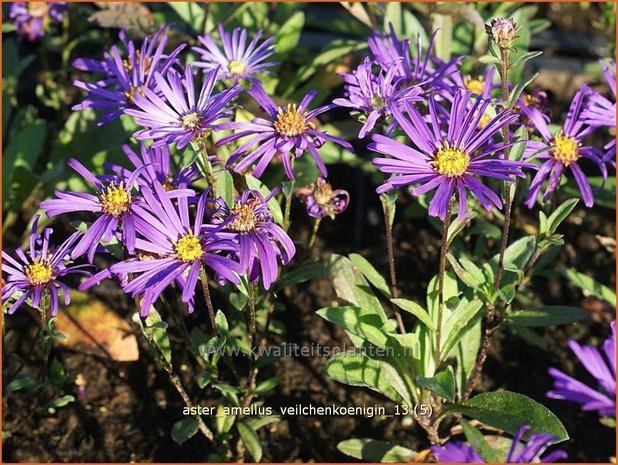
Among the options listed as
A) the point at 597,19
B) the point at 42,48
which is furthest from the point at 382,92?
the point at 597,19

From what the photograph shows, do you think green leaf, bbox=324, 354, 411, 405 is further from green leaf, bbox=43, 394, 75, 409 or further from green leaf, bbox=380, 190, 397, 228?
green leaf, bbox=43, 394, 75, 409

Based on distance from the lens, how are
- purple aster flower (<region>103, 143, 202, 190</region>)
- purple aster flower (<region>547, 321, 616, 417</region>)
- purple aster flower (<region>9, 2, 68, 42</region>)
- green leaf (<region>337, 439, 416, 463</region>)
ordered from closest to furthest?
purple aster flower (<region>547, 321, 616, 417</region>)
purple aster flower (<region>103, 143, 202, 190</region>)
green leaf (<region>337, 439, 416, 463</region>)
purple aster flower (<region>9, 2, 68, 42</region>)

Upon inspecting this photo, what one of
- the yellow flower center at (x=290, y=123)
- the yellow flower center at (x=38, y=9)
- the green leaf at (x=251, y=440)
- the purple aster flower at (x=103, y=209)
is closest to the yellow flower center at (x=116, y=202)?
the purple aster flower at (x=103, y=209)

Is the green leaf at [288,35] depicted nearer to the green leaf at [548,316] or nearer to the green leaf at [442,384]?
the green leaf at [548,316]

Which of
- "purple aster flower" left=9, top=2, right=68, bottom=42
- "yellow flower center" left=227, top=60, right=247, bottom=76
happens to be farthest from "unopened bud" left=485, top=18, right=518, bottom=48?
"purple aster flower" left=9, top=2, right=68, bottom=42

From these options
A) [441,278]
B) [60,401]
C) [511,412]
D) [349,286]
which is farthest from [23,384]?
[511,412]
